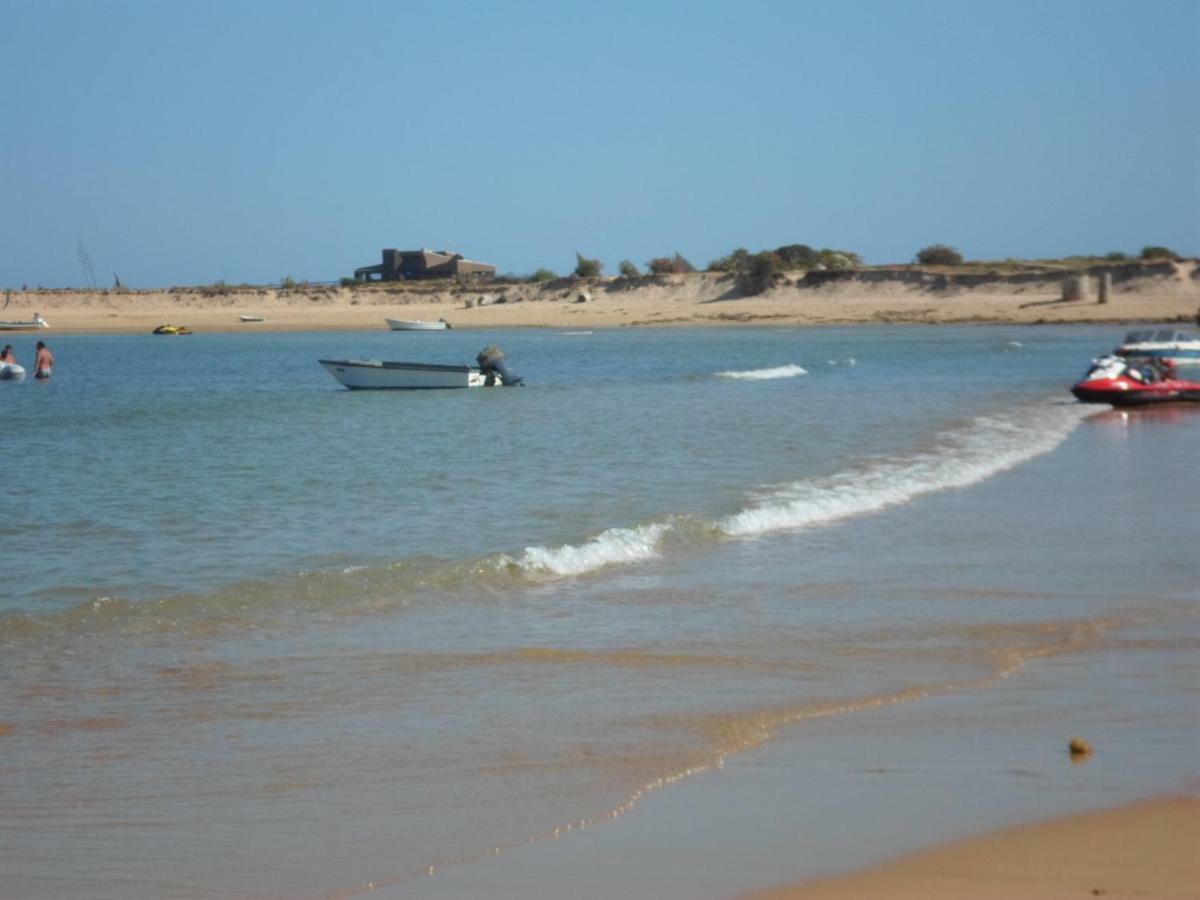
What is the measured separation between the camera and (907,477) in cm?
1703

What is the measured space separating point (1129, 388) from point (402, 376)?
1754cm

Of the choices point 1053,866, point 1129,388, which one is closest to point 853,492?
point 1053,866

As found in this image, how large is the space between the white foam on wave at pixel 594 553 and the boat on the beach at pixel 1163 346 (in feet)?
91.8

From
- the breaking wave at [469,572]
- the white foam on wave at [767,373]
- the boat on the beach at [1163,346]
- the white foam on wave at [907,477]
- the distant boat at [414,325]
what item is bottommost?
the white foam on wave at [907,477]

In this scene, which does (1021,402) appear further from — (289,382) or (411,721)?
(411,721)

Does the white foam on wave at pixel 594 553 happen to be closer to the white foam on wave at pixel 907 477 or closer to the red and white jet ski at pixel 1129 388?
the white foam on wave at pixel 907 477

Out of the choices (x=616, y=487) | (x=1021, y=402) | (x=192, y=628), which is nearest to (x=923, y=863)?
(x=192, y=628)

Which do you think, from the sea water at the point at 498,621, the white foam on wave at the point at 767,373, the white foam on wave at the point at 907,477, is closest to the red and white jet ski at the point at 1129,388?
the white foam on wave at the point at 907,477

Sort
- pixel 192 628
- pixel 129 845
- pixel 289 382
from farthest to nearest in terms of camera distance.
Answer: pixel 289 382
pixel 192 628
pixel 129 845

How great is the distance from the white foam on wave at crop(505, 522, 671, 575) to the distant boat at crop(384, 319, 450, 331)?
64.8 metres

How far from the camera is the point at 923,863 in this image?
5125 millimetres

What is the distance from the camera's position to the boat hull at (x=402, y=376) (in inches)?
1416

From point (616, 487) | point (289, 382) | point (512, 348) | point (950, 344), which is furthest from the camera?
point (512, 348)

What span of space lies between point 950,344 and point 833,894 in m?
51.9
